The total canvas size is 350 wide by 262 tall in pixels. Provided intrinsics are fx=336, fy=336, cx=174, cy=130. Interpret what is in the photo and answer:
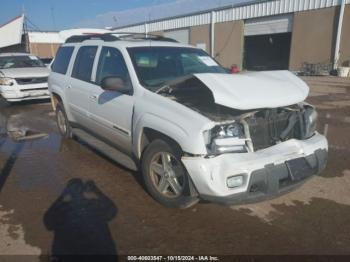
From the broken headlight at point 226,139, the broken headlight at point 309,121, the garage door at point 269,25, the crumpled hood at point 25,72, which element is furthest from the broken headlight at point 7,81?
the garage door at point 269,25

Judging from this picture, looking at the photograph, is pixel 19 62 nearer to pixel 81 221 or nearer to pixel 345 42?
pixel 81 221

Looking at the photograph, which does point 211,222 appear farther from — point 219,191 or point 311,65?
point 311,65

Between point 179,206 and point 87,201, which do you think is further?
point 87,201

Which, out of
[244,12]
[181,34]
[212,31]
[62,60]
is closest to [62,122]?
[62,60]

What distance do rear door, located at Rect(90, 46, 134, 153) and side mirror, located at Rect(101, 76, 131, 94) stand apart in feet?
0.25

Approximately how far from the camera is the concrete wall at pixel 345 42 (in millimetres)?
18459

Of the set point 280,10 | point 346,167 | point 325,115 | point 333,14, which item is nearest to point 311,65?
point 333,14

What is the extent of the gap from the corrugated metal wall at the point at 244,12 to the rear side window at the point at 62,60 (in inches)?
680

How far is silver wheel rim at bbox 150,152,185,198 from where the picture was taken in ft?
11.9

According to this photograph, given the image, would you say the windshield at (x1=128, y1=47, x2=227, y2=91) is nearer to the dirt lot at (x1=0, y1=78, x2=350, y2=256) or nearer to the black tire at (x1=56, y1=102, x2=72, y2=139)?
the dirt lot at (x1=0, y1=78, x2=350, y2=256)

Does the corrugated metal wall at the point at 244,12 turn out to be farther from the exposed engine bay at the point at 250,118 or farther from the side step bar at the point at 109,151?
the side step bar at the point at 109,151

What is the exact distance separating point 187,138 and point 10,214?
2228mm

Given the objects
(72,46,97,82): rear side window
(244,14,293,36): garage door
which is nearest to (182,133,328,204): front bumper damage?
(72,46,97,82): rear side window

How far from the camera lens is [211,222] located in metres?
3.55
